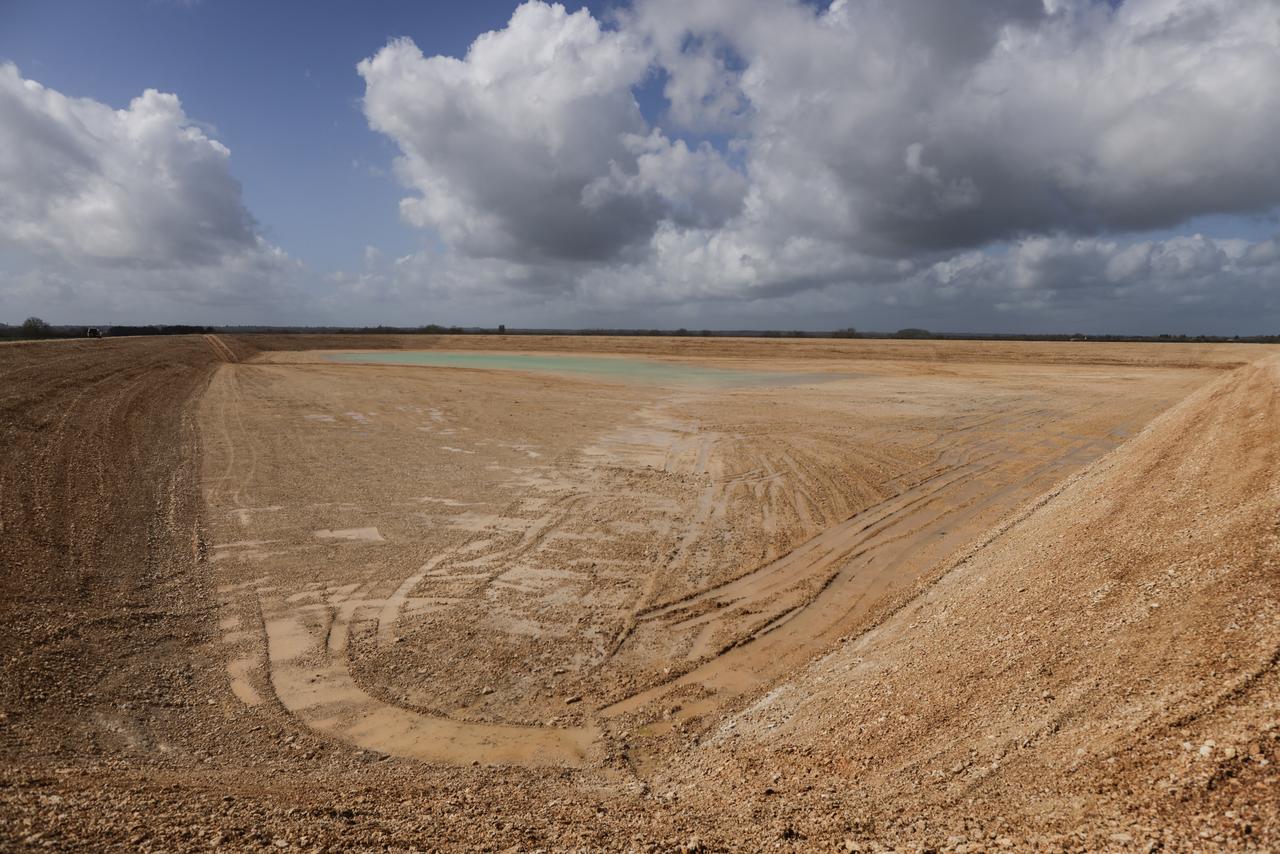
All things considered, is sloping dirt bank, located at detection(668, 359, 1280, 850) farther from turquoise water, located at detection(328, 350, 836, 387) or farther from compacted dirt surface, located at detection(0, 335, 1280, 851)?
turquoise water, located at detection(328, 350, 836, 387)

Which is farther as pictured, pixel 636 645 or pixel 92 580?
pixel 92 580

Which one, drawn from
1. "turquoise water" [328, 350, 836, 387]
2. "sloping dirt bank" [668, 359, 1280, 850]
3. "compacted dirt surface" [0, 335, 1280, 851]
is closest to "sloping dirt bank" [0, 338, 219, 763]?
"compacted dirt surface" [0, 335, 1280, 851]

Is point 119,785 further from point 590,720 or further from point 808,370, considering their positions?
point 808,370

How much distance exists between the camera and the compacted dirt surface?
394cm

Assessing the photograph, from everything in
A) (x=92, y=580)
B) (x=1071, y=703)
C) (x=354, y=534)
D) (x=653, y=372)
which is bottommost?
(x=354, y=534)

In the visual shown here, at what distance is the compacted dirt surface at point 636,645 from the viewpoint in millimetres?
3936

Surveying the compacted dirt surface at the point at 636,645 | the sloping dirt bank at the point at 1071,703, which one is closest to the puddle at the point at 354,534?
the compacted dirt surface at the point at 636,645

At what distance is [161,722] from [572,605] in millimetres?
4601

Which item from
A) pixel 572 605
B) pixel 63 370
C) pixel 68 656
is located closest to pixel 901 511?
pixel 572 605

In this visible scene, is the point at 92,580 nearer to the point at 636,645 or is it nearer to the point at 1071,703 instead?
the point at 636,645

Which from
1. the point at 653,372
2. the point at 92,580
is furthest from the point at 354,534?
the point at 653,372

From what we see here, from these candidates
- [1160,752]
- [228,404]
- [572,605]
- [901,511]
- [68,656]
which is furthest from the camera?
[228,404]

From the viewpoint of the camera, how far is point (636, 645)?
796 cm

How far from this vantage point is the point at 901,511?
1301 cm
